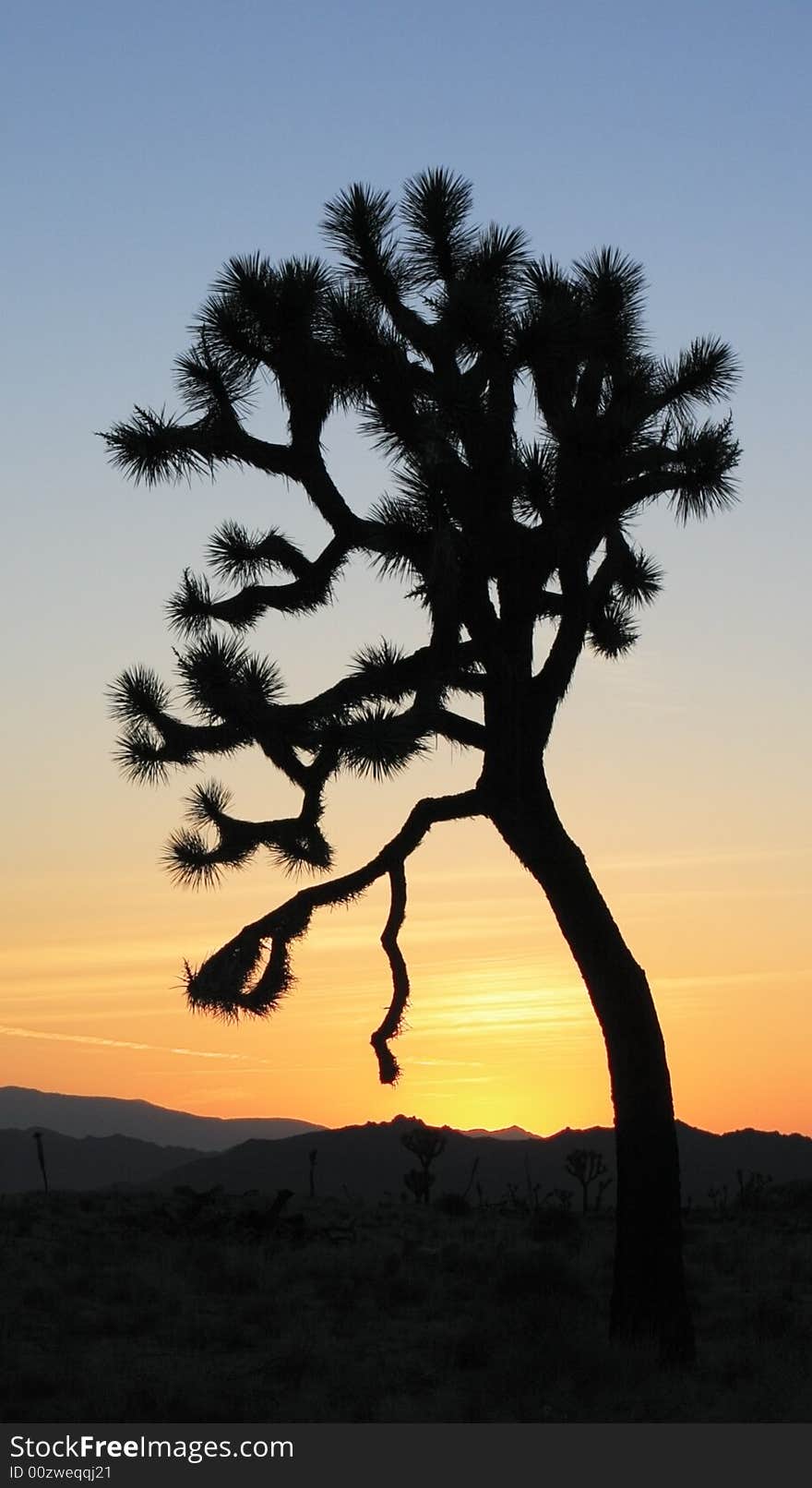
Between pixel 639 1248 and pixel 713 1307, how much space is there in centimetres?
330

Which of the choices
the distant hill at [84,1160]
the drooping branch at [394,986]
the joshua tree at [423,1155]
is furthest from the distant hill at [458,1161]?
the drooping branch at [394,986]

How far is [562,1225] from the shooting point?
66.8 feet

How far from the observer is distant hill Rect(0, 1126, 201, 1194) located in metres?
112

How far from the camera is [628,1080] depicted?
12133 millimetres

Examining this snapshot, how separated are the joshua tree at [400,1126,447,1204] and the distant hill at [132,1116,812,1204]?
40.1 meters

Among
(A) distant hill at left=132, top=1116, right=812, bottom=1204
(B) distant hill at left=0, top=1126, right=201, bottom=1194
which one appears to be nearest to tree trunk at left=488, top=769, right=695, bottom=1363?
(A) distant hill at left=132, top=1116, right=812, bottom=1204

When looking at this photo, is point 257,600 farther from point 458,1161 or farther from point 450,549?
point 458,1161

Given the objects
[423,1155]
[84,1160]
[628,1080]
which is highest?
[84,1160]

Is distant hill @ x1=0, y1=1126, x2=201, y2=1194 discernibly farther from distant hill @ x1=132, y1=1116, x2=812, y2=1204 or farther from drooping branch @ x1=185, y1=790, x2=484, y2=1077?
drooping branch @ x1=185, y1=790, x2=484, y2=1077

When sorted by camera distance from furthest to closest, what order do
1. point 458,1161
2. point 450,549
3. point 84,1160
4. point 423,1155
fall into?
point 84,1160 → point 458,1161 → point 423,1155 → point 450,549

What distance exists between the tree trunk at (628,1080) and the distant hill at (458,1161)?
58727 millimetres

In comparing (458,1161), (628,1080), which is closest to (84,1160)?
(458,1161)

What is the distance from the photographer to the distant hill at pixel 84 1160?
11169 centimetres

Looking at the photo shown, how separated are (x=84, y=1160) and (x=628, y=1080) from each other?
11252cm
